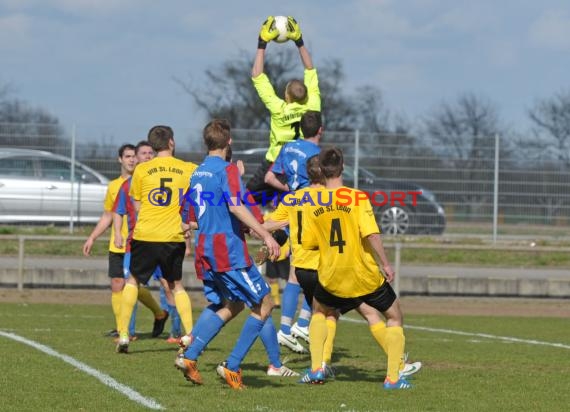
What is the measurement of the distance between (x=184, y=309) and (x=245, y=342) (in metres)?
2.62

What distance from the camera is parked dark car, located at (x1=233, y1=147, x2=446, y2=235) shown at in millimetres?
24359

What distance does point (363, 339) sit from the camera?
14039 millimetres

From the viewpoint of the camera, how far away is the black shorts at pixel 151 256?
11680 millimetres

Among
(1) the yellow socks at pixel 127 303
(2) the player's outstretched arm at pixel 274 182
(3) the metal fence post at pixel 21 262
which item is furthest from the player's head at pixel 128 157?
(3) the metal fence post at pixel 21 262

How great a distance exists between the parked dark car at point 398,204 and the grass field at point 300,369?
28.9ft

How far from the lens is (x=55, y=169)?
24.0 meters

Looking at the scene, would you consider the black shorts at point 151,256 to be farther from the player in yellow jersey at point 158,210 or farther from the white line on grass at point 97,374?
the white line on grass at point 97,374

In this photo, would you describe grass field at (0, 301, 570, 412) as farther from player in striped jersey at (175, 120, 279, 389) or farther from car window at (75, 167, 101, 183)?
car window at (75, 167, 101, 183)

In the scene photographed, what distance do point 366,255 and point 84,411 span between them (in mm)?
2490

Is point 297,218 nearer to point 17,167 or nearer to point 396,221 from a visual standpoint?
point 396,221

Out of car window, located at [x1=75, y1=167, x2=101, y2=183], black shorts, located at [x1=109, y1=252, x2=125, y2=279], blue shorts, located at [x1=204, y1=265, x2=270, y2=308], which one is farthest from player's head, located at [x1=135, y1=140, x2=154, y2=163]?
car window, located at [x1=75, y1=167, x2=101, y2=183]

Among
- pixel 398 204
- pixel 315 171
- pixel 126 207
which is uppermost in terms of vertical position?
pixel 315 171

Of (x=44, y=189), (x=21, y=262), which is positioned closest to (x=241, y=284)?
(x=21, y=262)

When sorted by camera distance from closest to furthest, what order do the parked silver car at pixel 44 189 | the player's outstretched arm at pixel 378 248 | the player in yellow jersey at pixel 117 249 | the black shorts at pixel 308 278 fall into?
1. the player's outstretched arm at pixel 378 248
2. the black shorts at pixel 308 278
3. the player in yellow jersey at pixel 117 249
4. the parked silver car at pixel 44 189
